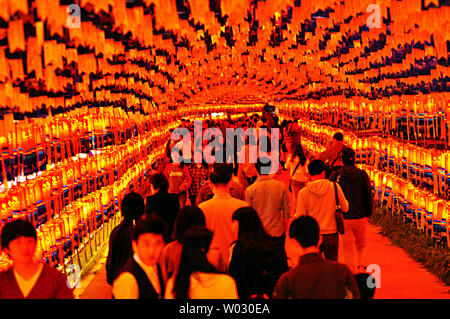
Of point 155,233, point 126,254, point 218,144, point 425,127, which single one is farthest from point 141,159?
point 155,233

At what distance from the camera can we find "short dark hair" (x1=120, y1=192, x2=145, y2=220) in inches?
252

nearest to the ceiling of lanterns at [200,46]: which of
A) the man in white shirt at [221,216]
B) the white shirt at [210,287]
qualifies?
the man in white shirt at [221,216]

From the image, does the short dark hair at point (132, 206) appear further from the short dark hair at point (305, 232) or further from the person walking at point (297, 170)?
the person walking at point (297, 170)

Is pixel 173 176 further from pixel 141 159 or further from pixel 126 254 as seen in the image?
pixel 141 159

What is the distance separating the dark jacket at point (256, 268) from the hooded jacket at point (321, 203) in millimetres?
2526

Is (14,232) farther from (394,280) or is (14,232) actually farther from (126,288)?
(394,280)

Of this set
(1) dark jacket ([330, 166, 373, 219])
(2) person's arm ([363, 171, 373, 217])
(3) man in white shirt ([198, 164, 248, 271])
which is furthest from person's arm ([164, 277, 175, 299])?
(2) person's arm ([363, 171, 373, 217])

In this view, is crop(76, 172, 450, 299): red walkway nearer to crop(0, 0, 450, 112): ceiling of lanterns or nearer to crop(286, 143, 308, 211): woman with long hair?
crop(286, 143, 308, 211): woman with long hair

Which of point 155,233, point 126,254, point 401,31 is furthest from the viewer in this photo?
point 401,31

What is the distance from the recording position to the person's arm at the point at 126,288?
14.8 feet

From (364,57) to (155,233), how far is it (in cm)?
1183

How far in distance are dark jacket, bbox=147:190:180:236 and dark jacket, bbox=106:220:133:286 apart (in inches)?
60.4

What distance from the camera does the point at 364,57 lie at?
15.8 metres

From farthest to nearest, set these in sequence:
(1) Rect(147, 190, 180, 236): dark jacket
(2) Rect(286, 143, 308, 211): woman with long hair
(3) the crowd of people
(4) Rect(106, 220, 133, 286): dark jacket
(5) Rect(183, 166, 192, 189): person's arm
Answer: (2) Rect(286, 143, 308, 211): woman with long hair < (5) Rect(183, 166, 192, 189): person's arm < (1) Rect(147, 190, 180, 236): dark jacket < (4) Rect(106, 220, 133, 286): dark jacket < (3) the crowd of people
